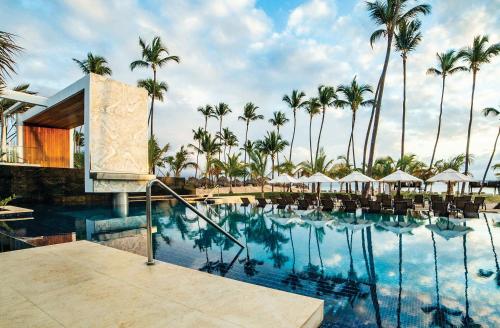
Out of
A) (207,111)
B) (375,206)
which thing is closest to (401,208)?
(375,206)

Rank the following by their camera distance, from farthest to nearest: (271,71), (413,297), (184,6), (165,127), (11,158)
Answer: (165,127)
(271,71)
(11,158)
(184,6)
(413,297)

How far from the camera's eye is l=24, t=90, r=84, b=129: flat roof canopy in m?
15.0

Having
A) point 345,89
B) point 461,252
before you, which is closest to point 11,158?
point 461,252

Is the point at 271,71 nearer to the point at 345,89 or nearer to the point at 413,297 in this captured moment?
the point at 345,89

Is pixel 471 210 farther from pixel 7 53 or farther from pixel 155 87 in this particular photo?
pixel 155 87

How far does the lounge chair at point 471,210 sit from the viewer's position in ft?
43.7

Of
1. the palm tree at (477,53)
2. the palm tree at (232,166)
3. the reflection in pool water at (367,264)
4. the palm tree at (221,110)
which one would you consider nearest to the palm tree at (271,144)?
the palm tree at (232,166)

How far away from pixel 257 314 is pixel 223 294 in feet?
2.10

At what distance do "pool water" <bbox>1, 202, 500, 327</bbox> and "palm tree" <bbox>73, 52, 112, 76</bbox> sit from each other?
1956 centimetres

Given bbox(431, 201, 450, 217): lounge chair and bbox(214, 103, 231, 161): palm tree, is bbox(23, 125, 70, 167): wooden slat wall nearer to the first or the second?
bbox(431, 201, 450, 217): lounge chair

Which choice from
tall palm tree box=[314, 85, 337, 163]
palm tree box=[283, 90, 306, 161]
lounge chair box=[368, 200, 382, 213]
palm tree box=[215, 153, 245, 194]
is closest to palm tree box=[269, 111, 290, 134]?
palm tree box=[283, 90, 306, 161]

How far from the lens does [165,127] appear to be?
4050 centimetres

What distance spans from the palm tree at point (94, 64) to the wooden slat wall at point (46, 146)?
8196 mm

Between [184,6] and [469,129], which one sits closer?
[184,6]
